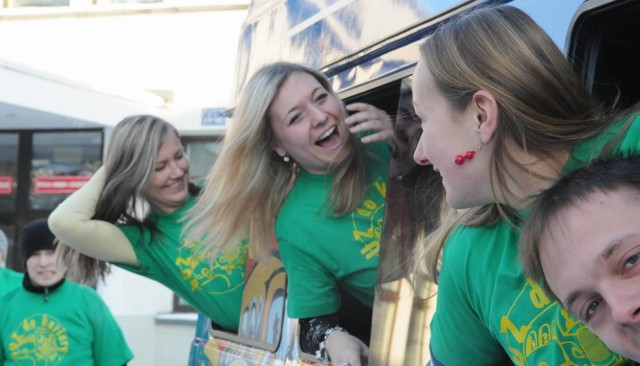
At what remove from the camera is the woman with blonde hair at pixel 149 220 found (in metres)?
4.16

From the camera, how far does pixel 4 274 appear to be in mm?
7102

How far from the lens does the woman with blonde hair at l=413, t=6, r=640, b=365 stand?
1.75 metres

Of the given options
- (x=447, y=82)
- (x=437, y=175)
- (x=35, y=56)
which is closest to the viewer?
(x=447, y=82)

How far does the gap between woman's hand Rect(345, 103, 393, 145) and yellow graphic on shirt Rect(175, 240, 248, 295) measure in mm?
1002

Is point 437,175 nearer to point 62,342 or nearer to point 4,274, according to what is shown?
point 62,342

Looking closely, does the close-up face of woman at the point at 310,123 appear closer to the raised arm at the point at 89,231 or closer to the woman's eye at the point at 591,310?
the raised arm at the point at 89,231

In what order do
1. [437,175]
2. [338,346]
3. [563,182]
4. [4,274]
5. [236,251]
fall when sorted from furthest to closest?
[4,274] < [236,251] < [338,346] < [437,175] < [563,182]

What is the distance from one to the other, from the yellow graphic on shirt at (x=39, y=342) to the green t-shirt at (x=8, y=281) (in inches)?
27.5

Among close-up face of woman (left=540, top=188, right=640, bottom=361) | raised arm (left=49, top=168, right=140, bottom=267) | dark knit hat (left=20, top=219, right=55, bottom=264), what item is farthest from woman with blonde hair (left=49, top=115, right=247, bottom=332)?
close-up face of woman (left=540, top=188, right=640, bottom=361)

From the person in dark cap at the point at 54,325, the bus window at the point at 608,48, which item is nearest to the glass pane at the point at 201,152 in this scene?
the person in dark cap at the point at 54,325

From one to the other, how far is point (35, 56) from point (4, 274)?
24.4 feet

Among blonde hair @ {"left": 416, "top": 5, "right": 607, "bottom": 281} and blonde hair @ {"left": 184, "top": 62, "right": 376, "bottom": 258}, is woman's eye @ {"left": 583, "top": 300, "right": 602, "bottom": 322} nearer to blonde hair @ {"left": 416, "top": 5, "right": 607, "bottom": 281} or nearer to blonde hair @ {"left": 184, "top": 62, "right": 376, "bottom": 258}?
blonde hair @ {"left": 416, "top": 5, "right": 607, "bottom": 281}

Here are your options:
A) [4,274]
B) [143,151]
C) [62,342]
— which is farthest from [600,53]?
[4,274]

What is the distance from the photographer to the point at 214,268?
13.3ft
